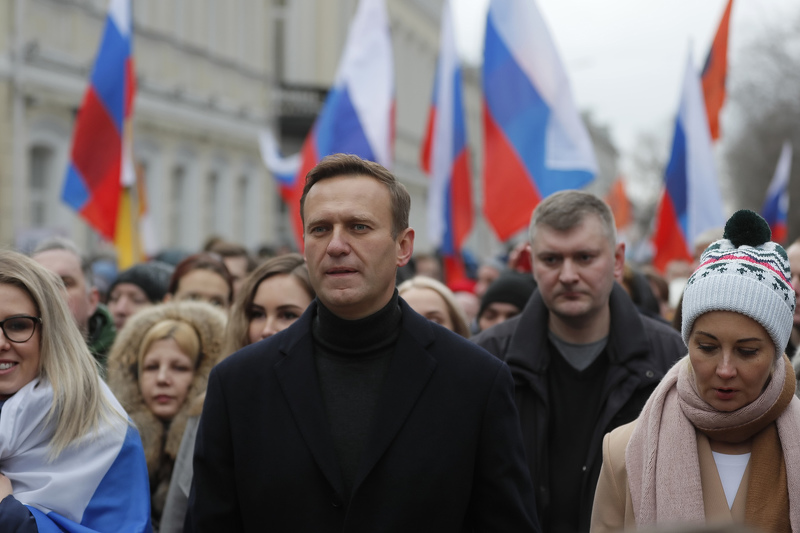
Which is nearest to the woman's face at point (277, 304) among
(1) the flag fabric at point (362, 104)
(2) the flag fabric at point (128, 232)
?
(1) the flag fabric at point (362, 104)

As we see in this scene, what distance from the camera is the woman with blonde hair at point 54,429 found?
3357 mm

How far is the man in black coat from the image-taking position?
2945mm

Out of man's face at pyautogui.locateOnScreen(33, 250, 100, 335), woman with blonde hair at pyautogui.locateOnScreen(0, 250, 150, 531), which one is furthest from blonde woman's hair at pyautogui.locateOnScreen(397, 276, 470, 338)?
woman with blonde hair at pyautogui.locateOnScreen(0, 250, 150, 531)

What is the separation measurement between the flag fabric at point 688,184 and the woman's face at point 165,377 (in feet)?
16.5

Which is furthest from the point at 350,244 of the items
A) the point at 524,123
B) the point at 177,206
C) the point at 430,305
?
the point at 177,206

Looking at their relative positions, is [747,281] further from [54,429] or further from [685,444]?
[54,429]

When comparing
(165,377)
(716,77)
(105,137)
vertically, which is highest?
(716,77)

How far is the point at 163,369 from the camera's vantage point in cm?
484

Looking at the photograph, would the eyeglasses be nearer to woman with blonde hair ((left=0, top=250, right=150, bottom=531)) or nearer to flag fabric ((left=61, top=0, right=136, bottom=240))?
woman with blonde hair ((left=0, top=250, right=150, bottom=531))

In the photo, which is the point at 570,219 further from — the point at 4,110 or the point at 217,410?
the point at 4,110

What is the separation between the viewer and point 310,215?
307 cm

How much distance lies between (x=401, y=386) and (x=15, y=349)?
1290mm

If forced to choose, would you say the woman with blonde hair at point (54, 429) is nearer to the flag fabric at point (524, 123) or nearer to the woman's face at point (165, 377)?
the woman's face at point (165, 377)

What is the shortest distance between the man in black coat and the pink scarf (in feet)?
1.15
